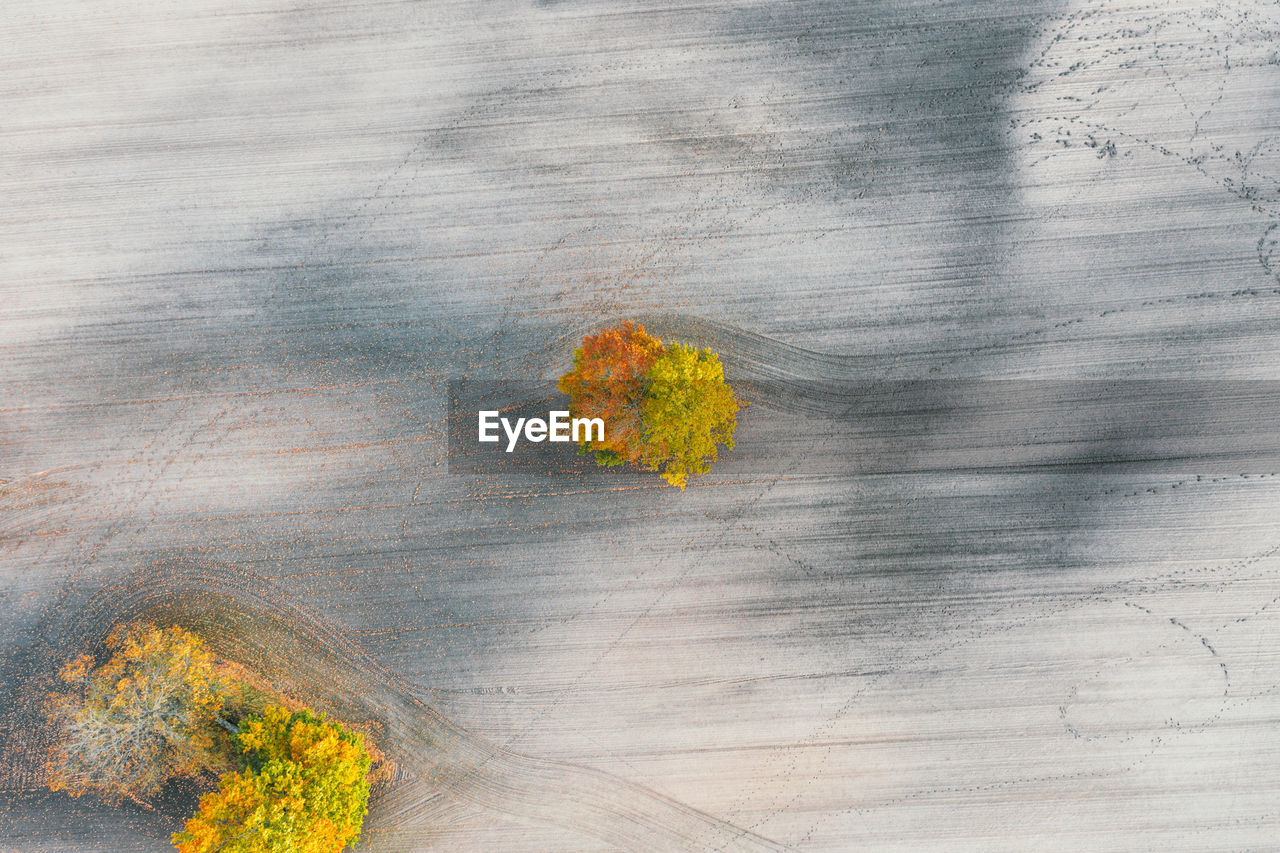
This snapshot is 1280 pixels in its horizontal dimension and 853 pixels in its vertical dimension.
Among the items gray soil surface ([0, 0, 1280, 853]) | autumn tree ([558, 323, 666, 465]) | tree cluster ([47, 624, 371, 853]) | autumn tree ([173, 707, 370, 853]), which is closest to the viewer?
autumn tree ([173, 707, 370, 853])

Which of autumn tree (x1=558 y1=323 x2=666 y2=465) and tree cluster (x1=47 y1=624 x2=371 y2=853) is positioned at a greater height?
autumn tree (x1=558 y1=323 x2=666 y2=465)

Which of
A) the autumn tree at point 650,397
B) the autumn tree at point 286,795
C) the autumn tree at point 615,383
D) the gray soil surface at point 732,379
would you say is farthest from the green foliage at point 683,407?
the autumn tree at point 286,795

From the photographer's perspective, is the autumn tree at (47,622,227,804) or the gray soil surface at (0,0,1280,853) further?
the gray soil surface at (0,0,1280,853)

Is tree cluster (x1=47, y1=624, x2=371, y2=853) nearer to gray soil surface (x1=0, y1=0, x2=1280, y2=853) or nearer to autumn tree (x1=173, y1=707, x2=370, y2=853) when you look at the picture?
autumn tree (x1=173, y1=707, x2=370, y2=853)

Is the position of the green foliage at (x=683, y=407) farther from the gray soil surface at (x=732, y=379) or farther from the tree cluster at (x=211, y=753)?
the tree cluster at (x=211, y=753)

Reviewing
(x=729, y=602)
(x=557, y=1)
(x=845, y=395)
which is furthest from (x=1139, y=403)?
(x=557, y=1)

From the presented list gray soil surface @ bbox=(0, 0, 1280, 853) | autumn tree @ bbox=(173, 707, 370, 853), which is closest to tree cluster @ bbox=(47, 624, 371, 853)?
autumn tree @ bbox=(173, 707, 370, 853)

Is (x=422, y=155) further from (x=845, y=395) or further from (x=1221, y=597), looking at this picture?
(x=1221, y=597)
